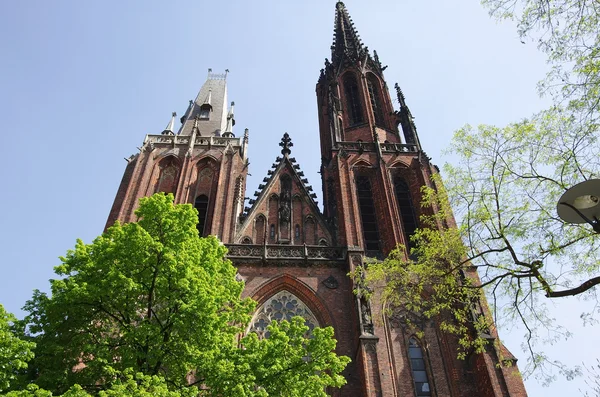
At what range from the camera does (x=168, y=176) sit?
24016mm

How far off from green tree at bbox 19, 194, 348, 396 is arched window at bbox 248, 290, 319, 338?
21.2ft

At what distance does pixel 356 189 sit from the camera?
2281cm

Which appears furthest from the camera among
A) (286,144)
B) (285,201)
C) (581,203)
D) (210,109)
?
(210,109)

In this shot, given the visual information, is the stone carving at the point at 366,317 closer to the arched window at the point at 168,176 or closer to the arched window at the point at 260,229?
the arched window at the point at 260,229

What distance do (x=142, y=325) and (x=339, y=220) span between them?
1238 cm

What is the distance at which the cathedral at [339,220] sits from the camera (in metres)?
15.9

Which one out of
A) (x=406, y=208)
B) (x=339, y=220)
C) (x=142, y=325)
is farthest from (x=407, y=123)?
(x=142, y=325)

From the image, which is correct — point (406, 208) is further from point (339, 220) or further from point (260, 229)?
point (260, 229)

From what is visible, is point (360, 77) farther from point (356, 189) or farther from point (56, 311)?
point (56, 311)

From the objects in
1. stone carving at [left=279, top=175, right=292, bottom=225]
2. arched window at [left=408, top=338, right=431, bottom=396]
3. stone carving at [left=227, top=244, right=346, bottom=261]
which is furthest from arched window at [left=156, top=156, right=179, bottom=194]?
arched window at [left=408, top=338, right=431, bottom=396]

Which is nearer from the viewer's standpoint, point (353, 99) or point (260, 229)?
point (260, 229)

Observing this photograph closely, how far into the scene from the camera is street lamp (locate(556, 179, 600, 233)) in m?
6.39

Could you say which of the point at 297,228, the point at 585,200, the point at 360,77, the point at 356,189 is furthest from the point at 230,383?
the point at 360,77

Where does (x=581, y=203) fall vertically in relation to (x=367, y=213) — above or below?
below
